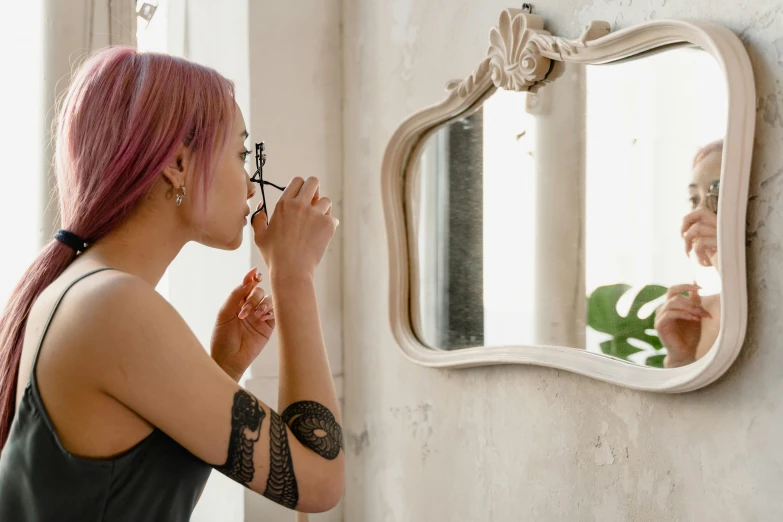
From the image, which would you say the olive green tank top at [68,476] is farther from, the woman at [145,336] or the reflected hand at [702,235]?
the reflected hand at [702,235]

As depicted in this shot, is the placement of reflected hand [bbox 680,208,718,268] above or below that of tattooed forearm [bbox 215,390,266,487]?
above

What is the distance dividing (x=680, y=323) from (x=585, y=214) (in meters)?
0.21

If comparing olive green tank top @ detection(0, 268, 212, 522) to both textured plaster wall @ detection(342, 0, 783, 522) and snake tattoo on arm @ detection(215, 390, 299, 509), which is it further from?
textured plaster wall @ detection(342, 0, 783, 522)

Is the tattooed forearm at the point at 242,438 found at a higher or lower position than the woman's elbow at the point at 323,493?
higher

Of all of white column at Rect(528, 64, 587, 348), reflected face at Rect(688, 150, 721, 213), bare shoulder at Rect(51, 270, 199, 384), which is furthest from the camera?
white column at Rect(528, 64, 587, 348)

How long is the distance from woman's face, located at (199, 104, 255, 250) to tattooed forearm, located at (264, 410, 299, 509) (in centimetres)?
24

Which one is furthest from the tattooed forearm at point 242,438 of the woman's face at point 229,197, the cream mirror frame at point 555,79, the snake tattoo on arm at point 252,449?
the cream mirror frame at point 555,79

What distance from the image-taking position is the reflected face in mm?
869

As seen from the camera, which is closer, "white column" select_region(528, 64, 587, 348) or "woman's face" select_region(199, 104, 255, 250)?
"woman's face" select_region(199, 104, 255, 250)

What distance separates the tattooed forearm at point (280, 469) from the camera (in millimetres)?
797

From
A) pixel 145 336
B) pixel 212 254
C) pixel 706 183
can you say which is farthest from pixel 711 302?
pixel 212 254

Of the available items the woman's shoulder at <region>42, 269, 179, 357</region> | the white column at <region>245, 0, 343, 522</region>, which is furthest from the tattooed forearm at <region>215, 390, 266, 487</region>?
the white column at <region>245, 0, 343, 522</region>

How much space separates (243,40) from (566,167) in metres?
0.87

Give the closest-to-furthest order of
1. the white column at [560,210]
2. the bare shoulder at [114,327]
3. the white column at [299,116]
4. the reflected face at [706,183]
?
the bare shoulder at [114,327], the reflected face at [706,183], the white column at [560,210], the white column at [299,116]
